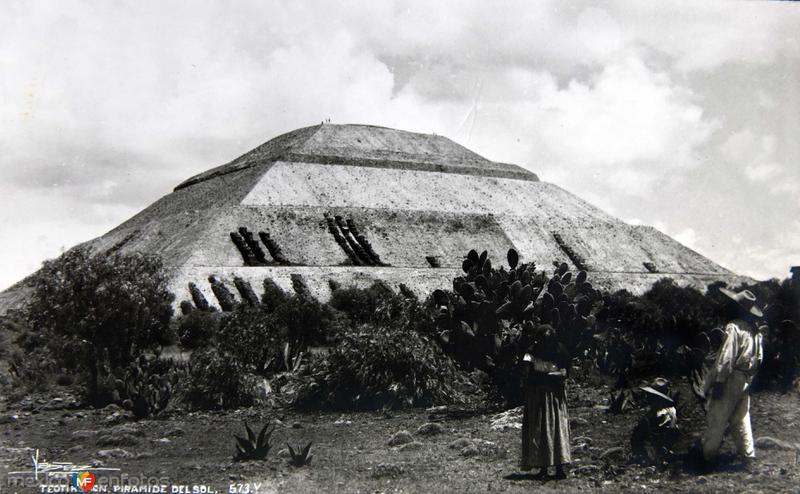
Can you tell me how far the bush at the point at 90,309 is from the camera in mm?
18734

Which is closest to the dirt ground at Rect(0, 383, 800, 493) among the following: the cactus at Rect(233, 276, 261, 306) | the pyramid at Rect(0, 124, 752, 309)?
the cactus at Rect(233, 276, 261, 306)

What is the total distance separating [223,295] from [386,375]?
1844 cm

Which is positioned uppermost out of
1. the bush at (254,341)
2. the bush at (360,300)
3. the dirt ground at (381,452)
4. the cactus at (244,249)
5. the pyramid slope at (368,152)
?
the pyramid slope at (368,152)

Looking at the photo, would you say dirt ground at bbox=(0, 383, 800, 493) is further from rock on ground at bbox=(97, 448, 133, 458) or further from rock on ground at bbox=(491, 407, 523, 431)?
rock on ground at bbox=(491, 407, 523, 431)

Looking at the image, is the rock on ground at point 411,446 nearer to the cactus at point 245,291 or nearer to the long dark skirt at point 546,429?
the long dark skirt at point 546,429

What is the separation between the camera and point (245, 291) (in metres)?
33.8

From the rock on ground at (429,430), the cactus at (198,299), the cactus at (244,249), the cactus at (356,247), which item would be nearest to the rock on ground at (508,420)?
the rock on ground at (429,430)

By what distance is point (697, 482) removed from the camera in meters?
8.97

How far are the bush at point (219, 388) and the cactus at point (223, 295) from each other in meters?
14.5

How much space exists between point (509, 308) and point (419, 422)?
114 inches

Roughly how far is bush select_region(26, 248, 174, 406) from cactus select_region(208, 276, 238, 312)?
11.2 metres

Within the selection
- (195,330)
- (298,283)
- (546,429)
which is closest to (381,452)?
(546,429)

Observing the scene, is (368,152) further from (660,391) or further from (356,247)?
(660,391)

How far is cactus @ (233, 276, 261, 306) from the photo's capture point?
3282 cm
